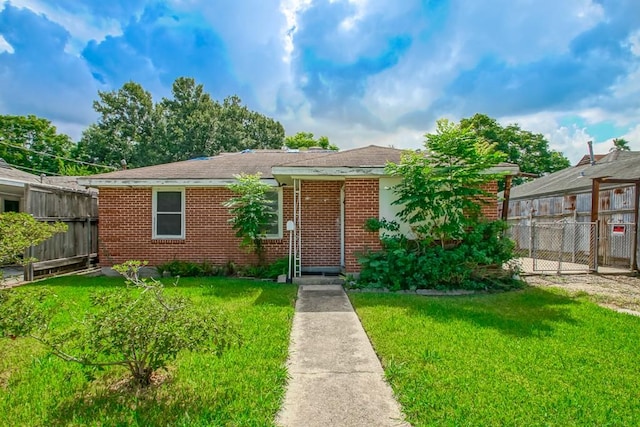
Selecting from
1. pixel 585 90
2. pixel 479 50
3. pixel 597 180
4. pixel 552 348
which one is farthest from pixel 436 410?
pixel 585 90

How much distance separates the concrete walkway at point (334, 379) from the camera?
9.59 ft

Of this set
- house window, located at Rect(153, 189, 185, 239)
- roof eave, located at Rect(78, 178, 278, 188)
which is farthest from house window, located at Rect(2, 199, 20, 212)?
house window, located at Rect(153, 189, 185, 239)

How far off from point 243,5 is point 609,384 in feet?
34.4

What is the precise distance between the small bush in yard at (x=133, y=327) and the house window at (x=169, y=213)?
6858 millimetres

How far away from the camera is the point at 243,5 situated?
9555 millimetres

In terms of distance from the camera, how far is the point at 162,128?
30.4 m

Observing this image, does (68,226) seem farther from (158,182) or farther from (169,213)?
(158,182)

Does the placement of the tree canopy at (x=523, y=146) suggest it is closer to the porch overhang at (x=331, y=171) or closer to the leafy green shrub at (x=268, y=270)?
A: the porch overhang at (x=331, y=171)

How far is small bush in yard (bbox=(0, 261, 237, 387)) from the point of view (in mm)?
2883

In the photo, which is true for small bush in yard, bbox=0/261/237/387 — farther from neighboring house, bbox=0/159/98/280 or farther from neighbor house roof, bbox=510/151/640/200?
neighbor house roof, bbox=510/151/640/200

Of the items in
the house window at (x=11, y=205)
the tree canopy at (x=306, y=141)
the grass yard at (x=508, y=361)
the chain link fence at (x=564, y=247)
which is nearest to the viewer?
the grass yard at (x=508, y=361)

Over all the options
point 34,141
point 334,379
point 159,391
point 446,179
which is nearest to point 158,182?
point 446,179

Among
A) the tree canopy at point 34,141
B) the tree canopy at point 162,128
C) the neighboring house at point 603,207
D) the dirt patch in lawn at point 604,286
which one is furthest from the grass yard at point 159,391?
the tree canopy at point 34,141

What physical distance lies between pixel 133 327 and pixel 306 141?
133 ft
